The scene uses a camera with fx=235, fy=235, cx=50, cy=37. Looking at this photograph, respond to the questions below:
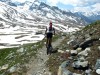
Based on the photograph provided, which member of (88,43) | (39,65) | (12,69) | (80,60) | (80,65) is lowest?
(12,69)

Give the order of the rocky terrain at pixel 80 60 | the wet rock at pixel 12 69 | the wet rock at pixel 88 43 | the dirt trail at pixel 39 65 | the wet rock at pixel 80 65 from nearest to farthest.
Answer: the rocky terrain at pixel 80 60, the wet rock at pixel 80 65, the dirt trail at pixel 39 65, the wet rock at pixel 88 43, the wet rock at pixel 12 69

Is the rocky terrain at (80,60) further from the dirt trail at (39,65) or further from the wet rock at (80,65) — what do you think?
the dirt trail at (39,65)

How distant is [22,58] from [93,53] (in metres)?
11.4

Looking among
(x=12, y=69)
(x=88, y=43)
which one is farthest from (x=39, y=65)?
(x=88, y=43)

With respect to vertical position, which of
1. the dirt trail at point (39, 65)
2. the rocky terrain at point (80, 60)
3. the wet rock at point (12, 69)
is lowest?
the wet rock at point (12, 69)

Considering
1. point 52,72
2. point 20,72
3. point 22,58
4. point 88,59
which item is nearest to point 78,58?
point 88,59

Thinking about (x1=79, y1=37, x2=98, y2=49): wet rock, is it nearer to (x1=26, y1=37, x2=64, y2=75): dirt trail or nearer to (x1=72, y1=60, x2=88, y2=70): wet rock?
(x1=72, y1=60, x2=88, y2=70): wet rock

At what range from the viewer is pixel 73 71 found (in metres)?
21.3

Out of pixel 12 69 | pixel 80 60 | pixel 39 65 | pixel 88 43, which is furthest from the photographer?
→ pixel 39 65

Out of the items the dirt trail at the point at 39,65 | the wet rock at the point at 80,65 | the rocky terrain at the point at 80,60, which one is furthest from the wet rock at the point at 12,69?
the wet rock at the point at 80,65

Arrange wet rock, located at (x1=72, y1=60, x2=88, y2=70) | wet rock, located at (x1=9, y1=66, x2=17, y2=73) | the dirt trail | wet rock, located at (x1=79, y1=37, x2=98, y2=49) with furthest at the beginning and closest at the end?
wet rock, located at (x1=9, y1=66, x2=17, y2=73) → wet rock, located at (x1=79, y1=37, x2=98, y2=49) → the dirt trail → wet rock, located at (x1=72, y1=60, x2=88, y2=70)

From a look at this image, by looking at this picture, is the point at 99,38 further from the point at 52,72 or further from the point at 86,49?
the point at 52,72

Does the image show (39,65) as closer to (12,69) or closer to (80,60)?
(12,69)

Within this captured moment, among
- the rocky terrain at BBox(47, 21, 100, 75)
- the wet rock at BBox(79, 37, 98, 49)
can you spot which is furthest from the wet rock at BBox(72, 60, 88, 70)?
the wet rock at BBox(79, 37, 98, 49)
